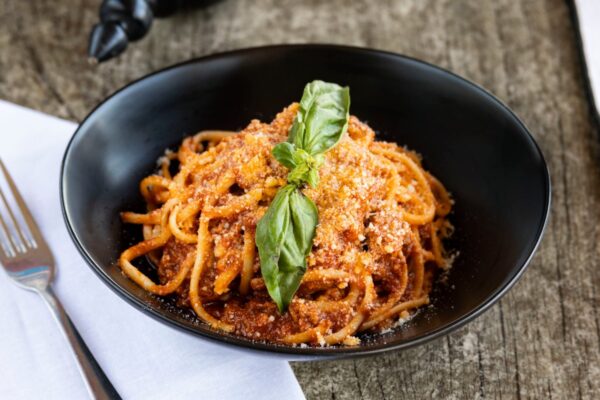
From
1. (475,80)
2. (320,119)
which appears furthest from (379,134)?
(475,80)

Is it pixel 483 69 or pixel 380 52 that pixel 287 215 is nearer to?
pixel 380 52

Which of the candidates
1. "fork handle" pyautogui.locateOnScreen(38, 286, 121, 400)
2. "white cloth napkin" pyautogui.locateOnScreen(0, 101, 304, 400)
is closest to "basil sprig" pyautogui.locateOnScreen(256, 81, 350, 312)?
"white cloth napkin" pyautogui.locateOnScreen(0, 101, 304, 400)

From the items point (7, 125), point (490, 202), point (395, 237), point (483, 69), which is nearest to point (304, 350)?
point (395, 237)

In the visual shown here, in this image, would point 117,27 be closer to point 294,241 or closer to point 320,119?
point 320,119

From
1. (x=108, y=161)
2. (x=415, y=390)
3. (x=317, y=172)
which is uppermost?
(x=108, y=161)

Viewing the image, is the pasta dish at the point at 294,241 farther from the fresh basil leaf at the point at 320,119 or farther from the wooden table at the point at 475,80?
the wooden table at the point at 475,80
